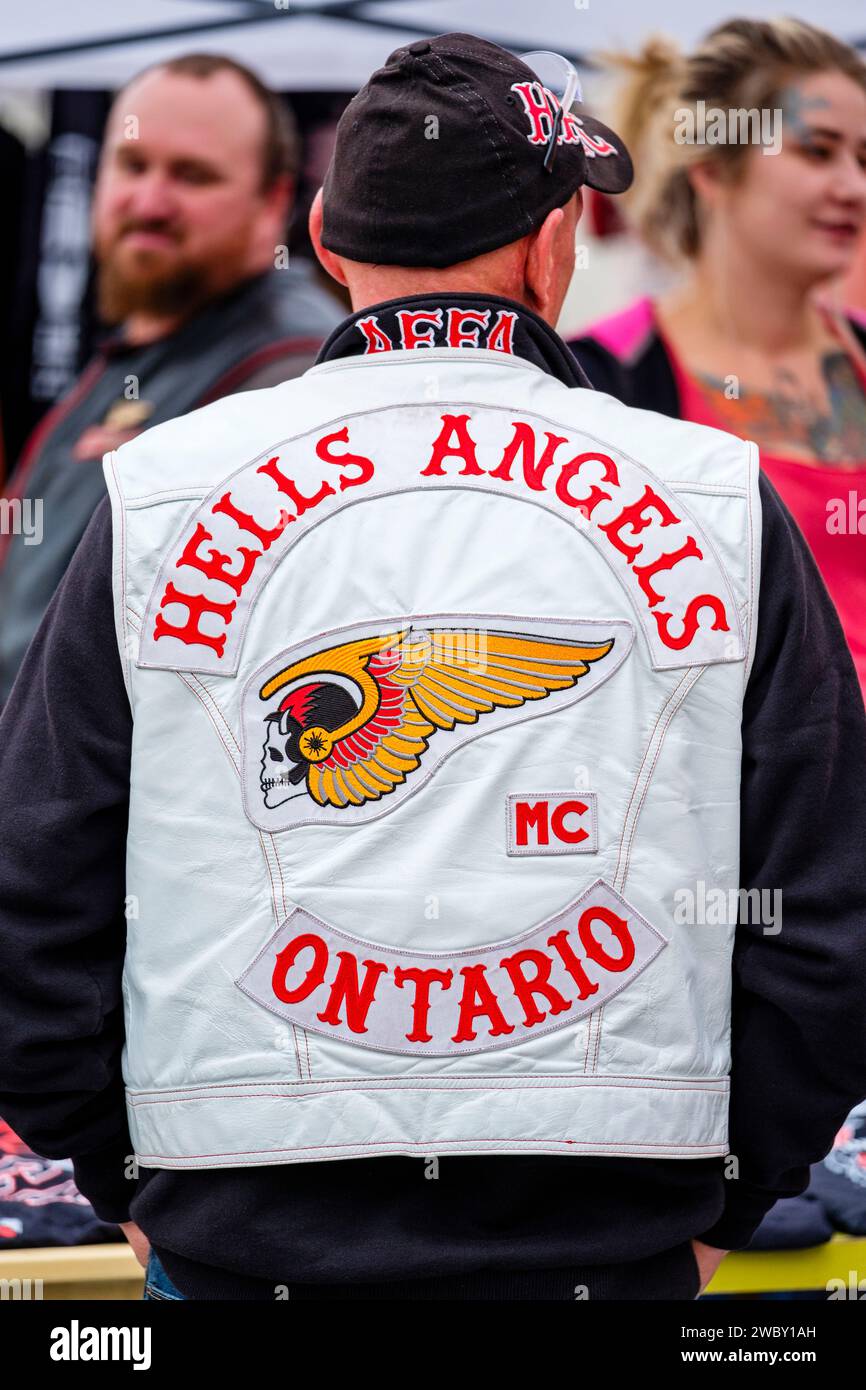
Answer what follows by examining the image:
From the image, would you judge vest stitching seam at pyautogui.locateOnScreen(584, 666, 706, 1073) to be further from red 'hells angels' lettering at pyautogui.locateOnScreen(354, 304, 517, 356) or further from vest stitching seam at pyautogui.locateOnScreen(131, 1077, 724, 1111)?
red 'hells angels' lettering at pyautogui.locateOnScreen(354, 304, 517, 356)

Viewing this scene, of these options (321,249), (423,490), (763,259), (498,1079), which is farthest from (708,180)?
(498,1079)

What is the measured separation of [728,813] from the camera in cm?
133

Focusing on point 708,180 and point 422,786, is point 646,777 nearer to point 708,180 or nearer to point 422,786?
point 422,786

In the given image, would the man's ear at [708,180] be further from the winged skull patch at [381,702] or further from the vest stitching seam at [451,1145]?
the vest stitching seam at [451,1145]

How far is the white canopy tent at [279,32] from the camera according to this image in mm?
3213

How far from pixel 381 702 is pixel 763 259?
245cm

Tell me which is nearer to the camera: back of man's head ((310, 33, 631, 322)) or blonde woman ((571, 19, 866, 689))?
back of man's head ((310, 33, 631, 322))

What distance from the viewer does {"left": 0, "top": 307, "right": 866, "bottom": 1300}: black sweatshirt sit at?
1288 millimetres

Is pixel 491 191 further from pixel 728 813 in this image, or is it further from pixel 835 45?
pixel 835 45

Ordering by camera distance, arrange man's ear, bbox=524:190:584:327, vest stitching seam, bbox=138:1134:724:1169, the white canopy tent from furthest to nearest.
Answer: the white canopy tent < man's ear, bbox=524:190:584:327 < vest stitching seam, bbox=138:1134:724:1169

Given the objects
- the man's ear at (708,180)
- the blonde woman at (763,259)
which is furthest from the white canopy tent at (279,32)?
the man's ear at (708,180)

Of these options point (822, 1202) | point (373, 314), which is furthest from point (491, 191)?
point (822, 1202)

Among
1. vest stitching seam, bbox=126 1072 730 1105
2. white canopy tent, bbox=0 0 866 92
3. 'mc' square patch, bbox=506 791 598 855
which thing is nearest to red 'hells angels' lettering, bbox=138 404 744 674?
'mc' square patch, bbox=506 791 598 855

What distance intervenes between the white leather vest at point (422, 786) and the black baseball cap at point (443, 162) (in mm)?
158
